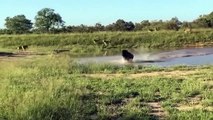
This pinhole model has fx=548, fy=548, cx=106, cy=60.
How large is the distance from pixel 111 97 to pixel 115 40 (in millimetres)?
29340

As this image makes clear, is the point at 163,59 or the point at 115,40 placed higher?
the point at 115,40

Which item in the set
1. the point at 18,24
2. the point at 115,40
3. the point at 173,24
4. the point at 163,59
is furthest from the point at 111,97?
the point at 18,24

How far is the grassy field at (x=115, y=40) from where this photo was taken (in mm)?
40438

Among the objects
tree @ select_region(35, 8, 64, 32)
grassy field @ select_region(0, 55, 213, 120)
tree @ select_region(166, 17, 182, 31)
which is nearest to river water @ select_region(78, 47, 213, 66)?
grassy field @ select_region(0, 55, 213, 120)

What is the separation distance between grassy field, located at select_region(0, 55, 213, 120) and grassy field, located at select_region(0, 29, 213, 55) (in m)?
22.4

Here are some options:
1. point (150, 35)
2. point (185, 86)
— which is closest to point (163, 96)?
point (185, 86)

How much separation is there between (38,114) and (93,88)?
5179 mm

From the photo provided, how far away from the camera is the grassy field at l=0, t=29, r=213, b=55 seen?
133 ft

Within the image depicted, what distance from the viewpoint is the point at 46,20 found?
61.7 metres

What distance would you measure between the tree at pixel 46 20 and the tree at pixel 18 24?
6.67ft

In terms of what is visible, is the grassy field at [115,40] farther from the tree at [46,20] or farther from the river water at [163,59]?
the tree at [46,20]

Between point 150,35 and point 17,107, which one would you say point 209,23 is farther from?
point 17,107

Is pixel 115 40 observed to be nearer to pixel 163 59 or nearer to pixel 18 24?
pixel 163 59

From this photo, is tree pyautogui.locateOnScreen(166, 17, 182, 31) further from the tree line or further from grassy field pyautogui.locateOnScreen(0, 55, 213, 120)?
grassy field pyautogui.locateOnScreen(0, 55, 213, 120)
